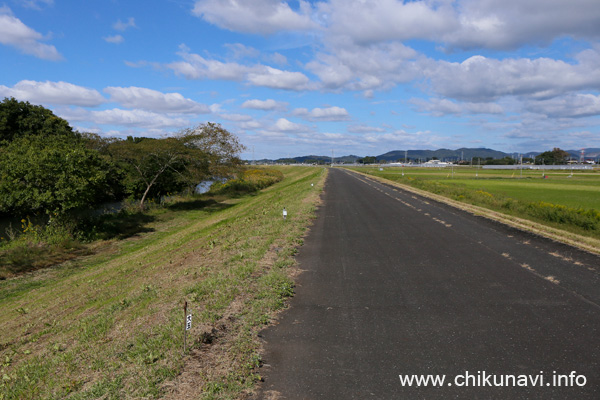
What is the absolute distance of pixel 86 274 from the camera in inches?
563

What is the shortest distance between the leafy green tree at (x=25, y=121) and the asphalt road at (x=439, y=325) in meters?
33.3

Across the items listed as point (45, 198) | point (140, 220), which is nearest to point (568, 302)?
point (45, 198)

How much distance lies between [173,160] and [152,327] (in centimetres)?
2774

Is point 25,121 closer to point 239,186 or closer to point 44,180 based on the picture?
point 44,180

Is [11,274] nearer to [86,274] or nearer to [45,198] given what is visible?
[86,274]

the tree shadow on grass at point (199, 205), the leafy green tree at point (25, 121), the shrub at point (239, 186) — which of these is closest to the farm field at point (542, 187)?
the shrub at point (239, 186)

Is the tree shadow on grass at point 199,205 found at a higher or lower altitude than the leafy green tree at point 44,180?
lower

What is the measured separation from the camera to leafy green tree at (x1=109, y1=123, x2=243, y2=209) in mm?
30531

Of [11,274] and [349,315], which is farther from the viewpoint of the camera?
[11,274]

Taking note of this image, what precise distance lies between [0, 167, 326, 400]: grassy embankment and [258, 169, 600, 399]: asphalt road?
1.65ft

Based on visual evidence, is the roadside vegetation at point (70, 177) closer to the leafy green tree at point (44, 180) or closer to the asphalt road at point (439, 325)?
the leafy green tree at point (44, 180)

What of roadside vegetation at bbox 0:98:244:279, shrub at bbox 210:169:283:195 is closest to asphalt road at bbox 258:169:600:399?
roadside vegetation at bbox 0:98:244:279

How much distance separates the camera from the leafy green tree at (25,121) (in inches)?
1251

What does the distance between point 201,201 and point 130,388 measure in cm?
3352
